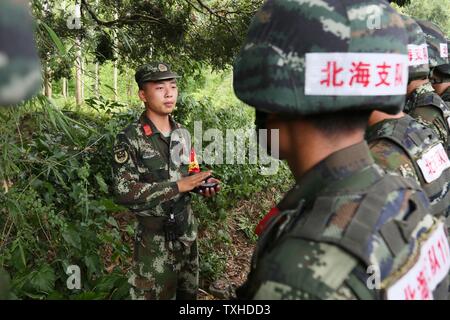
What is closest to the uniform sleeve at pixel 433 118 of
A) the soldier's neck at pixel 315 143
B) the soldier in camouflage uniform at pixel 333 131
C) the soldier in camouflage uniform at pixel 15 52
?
the soldier in camouflage uniform at pixel 333 131

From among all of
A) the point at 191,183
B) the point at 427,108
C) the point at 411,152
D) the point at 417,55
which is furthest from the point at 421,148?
the point at 191,183

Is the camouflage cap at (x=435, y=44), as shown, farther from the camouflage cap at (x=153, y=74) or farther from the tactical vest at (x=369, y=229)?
the tactical vest at (x=369, y=229)

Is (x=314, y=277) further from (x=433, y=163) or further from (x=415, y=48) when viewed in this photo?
(x=415, y=48)

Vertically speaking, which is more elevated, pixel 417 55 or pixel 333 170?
pixel 417 55

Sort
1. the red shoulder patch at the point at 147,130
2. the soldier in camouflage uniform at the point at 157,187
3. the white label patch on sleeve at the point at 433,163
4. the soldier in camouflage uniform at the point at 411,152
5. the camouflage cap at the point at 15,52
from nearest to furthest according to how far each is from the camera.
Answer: the camouflage cap at the point at 15,52
the soldier in camouflage uniform at the point at 411,152
the white label patch on sleeve at the point at 433,163
the soldier in camouflage uniform at the point at 157,187
the red shoulder patch at the point at 147,130

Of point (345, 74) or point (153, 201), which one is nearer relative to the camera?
point (345, 74)

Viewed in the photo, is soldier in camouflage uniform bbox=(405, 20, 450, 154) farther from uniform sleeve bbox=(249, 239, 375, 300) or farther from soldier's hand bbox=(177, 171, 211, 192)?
uniform sleeve bbox=(249, 239, 375, 300)

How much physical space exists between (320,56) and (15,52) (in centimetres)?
77

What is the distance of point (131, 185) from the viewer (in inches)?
121

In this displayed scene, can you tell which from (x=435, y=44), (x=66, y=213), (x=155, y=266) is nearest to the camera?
(x=155, y=266)

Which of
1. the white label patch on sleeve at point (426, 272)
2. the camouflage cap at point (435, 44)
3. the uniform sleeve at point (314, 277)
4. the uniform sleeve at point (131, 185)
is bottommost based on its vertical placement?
the uniform sleeve at point (131, 185)

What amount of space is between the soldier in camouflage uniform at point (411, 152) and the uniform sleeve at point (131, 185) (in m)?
1.44

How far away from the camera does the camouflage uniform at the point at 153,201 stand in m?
3.06
